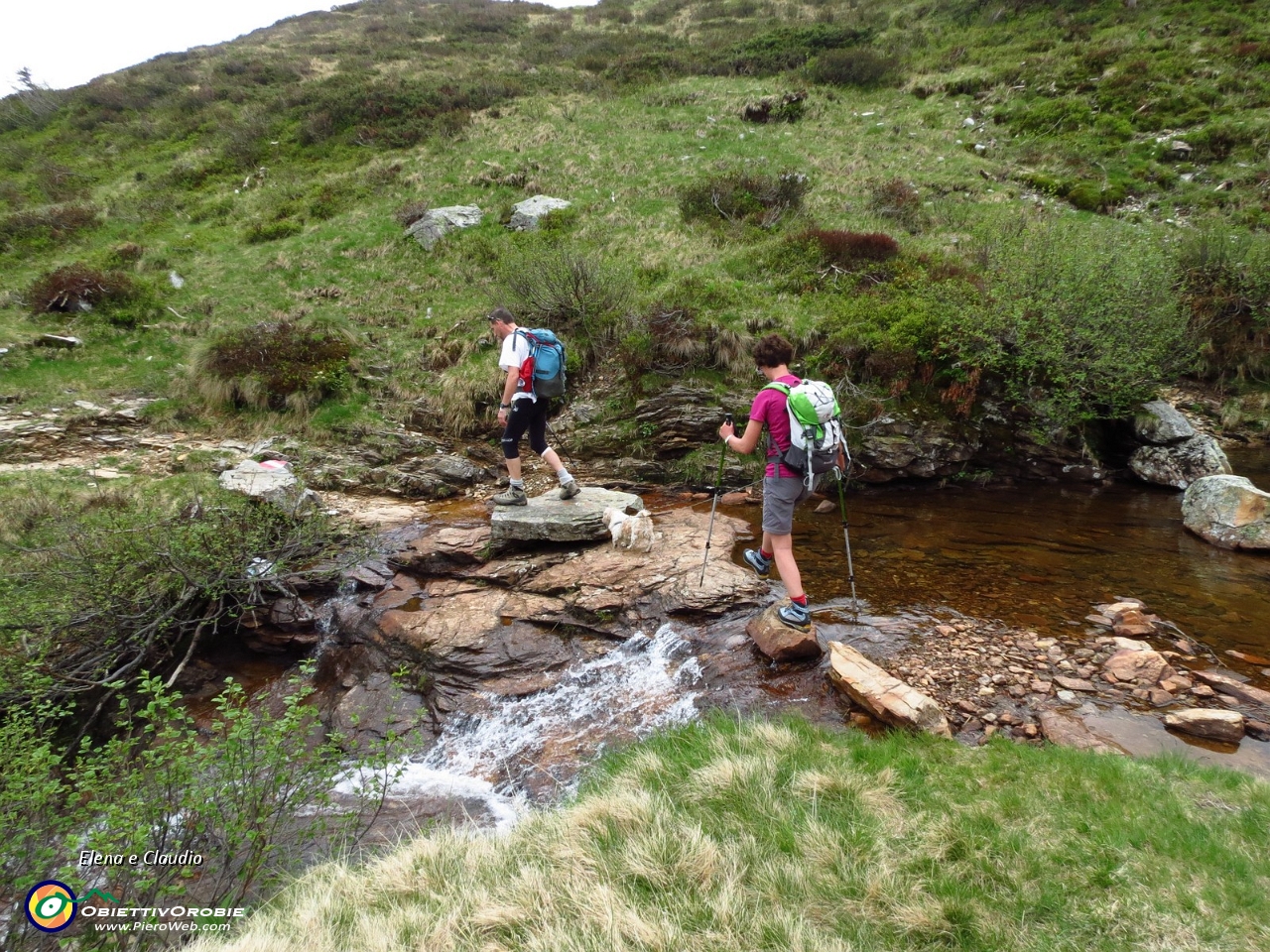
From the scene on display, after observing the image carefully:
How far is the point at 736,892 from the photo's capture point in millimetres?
2926

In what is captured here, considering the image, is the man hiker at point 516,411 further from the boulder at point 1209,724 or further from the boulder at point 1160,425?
the boulder at point 1160,425

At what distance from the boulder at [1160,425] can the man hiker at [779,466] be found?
31.5 feet

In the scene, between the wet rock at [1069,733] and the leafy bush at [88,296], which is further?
the leafy bush at [88,296]

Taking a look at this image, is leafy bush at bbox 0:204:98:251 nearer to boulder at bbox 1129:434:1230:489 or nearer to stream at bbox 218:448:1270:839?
stream at bbox 218:448:1270:839

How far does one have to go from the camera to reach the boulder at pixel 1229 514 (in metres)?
7.88

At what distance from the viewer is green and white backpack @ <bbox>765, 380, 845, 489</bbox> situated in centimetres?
538

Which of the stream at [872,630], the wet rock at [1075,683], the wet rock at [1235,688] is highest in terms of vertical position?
the wet rock at [1075,683]

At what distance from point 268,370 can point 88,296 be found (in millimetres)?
7098

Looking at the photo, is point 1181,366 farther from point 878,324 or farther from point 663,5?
point 663,5

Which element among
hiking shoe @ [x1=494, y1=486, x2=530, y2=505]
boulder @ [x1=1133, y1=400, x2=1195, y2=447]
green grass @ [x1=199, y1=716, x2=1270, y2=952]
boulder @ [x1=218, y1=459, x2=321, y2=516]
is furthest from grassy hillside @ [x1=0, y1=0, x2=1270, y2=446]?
green grass @ [x1=199, y1=716, x2=1270, y2=952]

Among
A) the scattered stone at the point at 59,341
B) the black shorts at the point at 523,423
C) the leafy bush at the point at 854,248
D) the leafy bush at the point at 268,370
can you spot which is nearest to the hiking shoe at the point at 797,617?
the black shorts at the point at 523,423

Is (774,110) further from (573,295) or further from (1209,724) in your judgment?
(1209,724)

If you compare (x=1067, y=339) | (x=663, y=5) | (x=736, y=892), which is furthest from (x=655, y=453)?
(x=663, y=5)

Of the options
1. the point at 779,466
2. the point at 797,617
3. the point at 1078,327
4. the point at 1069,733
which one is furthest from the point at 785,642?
the point at 1078,327
